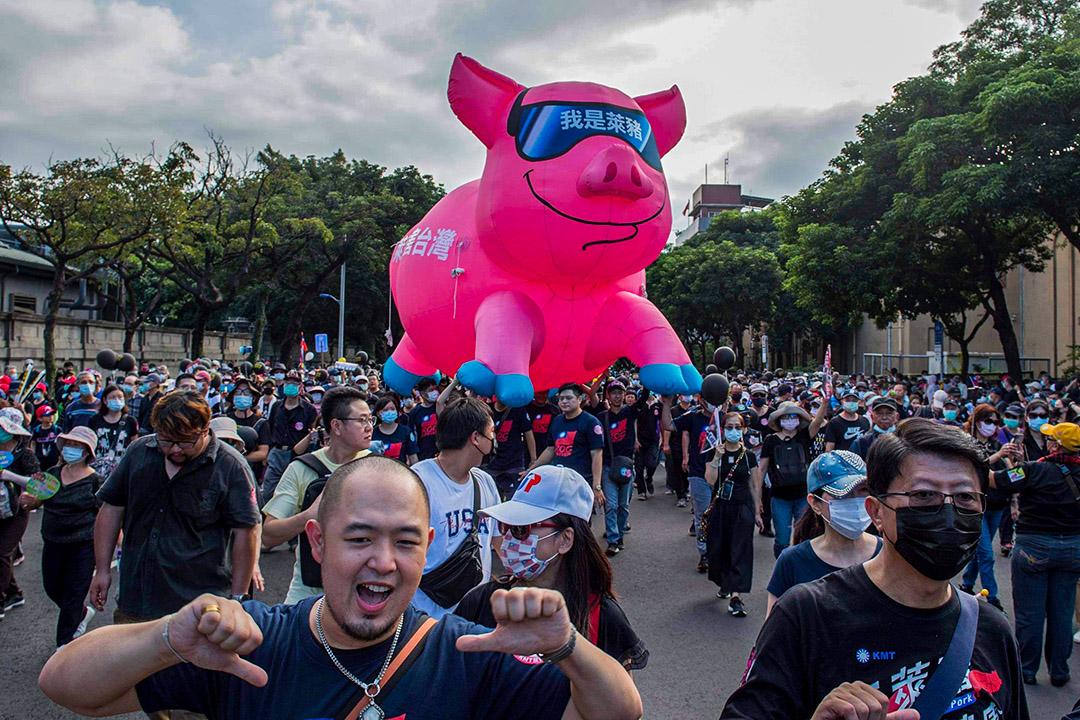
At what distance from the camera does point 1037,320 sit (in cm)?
2923

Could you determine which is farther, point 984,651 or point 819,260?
point 819,260

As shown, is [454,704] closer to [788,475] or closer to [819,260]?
[788,475]

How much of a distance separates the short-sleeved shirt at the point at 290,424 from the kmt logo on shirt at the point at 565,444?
2791 millimetres

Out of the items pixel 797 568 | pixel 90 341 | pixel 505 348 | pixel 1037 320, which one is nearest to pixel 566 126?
pixel 505 348

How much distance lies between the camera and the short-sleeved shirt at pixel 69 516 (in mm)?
4641

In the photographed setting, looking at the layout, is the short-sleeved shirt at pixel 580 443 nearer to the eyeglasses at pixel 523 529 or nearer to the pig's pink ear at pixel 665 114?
the pig's pink ear at pixel 665 114

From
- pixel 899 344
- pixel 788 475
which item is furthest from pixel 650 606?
pixel 899 344

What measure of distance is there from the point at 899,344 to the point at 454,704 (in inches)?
1506

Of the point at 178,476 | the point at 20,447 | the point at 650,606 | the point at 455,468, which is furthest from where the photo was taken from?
the point at 650,606

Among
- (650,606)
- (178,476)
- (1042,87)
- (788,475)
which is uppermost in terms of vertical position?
(1042,87)

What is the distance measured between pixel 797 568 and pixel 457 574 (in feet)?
5.04

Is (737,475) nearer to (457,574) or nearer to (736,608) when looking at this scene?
(736,608)

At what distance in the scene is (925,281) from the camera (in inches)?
853

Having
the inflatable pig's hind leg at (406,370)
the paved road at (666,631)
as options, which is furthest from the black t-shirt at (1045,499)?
the inflatable pig's hind leg at (406,370)
